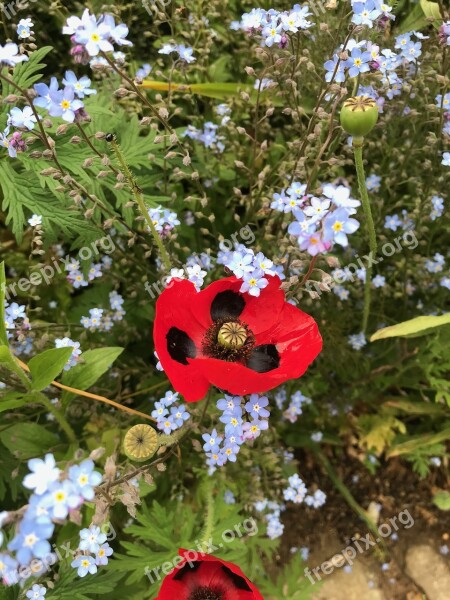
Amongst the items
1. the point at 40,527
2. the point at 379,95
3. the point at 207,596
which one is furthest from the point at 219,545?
the point at 379,95

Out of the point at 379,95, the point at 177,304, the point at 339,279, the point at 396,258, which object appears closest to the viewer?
the point at 177,304

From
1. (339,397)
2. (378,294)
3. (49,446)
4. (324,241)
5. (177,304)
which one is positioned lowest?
(339,397)

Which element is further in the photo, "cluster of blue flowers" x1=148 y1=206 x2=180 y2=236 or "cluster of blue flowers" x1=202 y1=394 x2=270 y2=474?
"cluster of blue flowers" x1=148 y1=206 x2=180 y2=236

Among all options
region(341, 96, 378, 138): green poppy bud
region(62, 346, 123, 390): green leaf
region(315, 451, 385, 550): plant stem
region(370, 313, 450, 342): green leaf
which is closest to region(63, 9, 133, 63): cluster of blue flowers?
region(341, 96, 378, 138): green poppy bud

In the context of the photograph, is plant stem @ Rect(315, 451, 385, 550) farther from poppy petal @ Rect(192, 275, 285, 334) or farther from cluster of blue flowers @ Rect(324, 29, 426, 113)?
cluster of blue flowers @ Rect(324, 29, 426, 113)

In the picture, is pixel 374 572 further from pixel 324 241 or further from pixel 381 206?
pixel 324 241

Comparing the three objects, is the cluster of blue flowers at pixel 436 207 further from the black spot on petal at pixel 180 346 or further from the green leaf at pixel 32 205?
the green leaf at pixel 32 205

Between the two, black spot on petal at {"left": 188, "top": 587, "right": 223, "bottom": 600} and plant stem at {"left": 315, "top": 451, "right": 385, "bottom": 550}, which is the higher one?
black spot on petal at {"left": 188, "top": 587, "right": 223, "bottom": 600}
